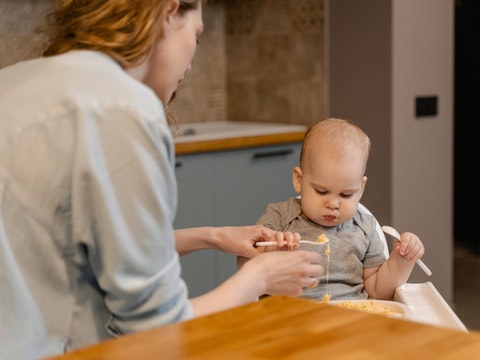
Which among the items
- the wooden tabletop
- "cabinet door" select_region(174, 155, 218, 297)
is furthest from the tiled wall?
"cabinet door" select_region(174, 155, 218, 297)

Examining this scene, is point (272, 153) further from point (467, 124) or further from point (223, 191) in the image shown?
point (467, 124)

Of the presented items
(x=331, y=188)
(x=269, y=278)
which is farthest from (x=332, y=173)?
(x=269, y=278)

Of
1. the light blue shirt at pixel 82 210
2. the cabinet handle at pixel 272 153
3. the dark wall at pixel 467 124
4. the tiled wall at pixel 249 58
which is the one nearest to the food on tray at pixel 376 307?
the light blue shirt at pixel 82 210

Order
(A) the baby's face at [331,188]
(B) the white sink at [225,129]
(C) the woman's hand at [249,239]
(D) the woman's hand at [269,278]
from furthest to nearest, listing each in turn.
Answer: (B) the white sink at [225,129]
(A) the baby's face at [331,188]
(C) the woman's hand at [249,239]
(D) the woman's hand at [269,278]

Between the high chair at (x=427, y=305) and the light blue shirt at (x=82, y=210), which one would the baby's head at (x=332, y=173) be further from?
the light blue shirt at (x=82, y=210)

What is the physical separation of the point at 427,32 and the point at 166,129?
2849mm

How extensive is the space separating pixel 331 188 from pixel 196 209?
67.5 inches

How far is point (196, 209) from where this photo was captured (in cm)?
360

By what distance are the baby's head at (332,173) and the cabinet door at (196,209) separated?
61.4 inches

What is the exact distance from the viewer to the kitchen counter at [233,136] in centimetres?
352

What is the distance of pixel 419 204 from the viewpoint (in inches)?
157

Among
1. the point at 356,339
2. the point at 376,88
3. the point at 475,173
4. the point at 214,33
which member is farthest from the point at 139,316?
the point at 475,173

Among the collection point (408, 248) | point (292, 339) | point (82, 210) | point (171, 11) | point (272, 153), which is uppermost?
point (171, 11)

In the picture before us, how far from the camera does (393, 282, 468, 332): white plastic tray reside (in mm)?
1675
